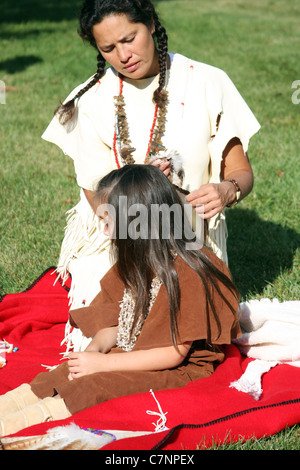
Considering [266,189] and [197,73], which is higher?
[197,73]

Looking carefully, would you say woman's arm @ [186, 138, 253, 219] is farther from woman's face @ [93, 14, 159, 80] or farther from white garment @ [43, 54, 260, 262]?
woman's face @ [93, 14, 159, 80]

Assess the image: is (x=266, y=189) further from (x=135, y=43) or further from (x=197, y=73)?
(x=135, y=43)

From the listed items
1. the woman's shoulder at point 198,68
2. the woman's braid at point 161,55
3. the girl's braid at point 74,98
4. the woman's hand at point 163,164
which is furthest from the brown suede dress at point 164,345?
the girl's braid at point 74,98

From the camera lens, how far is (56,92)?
352 inches

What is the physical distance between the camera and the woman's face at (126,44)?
10.2ft

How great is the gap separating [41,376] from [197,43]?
9.20m

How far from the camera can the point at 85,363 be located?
281 cm

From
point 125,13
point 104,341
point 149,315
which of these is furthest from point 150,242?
point 125,13

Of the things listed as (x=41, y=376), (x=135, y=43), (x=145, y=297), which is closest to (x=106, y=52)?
(x=135, y=43)

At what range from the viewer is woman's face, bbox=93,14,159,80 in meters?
3.10

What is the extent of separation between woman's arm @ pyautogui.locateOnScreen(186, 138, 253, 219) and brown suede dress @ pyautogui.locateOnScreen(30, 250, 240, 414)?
0.24 m

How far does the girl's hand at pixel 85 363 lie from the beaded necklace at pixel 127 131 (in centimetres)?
105
